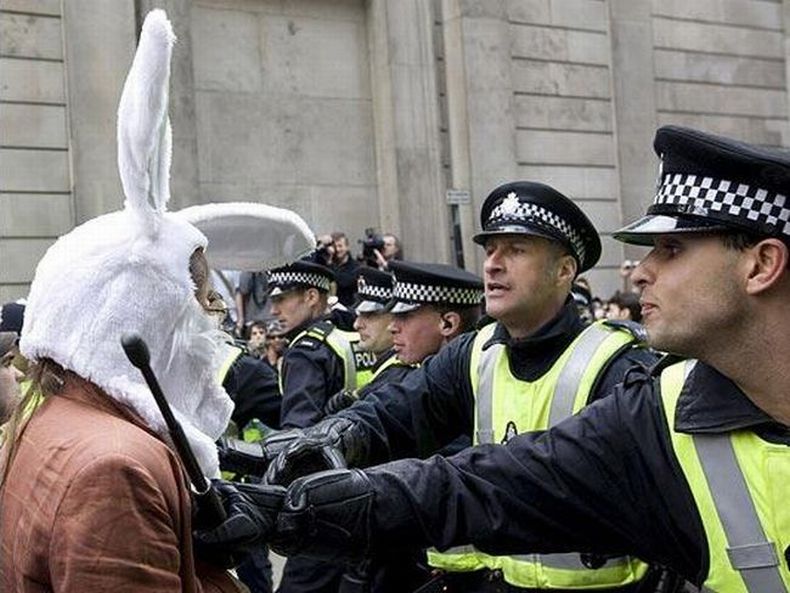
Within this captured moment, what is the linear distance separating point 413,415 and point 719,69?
1442 cm

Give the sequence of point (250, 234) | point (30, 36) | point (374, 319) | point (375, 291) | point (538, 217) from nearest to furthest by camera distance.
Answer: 1. point (250, 234)
2. point (538, 217)
3. point (374, 319)
4. point (375, 291)
5. point (30, 36)

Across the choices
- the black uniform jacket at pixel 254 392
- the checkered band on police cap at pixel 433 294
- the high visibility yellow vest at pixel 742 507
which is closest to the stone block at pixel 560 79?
the black uniform jacket at pixel 254 392

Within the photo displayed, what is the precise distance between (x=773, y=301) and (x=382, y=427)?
194 centimetres

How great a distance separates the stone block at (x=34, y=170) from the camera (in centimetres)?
1170

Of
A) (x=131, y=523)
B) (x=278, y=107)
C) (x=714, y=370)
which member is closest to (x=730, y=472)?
(x=714, y=370)

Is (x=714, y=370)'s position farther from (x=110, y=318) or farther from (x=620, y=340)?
(x=620, y=340)

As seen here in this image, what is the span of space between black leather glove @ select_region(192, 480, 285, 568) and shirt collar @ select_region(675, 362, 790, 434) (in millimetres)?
872

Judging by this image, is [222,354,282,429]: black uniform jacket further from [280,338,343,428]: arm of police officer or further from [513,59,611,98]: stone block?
[513,59,611,98]: stone block

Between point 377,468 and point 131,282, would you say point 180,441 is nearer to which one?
point 131,282

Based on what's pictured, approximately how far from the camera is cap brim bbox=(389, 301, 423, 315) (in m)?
5.77

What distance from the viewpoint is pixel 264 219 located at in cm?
347

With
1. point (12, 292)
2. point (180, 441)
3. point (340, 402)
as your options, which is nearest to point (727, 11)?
point (12, 292)

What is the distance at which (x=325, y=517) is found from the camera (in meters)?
2.59

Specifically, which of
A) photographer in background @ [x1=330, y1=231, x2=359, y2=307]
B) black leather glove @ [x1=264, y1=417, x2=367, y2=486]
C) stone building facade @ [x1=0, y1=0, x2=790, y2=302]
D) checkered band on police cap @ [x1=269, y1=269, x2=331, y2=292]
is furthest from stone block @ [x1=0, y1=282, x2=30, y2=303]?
black leather glove @ [x1=264, y1=417, x2=367, y2=486]
